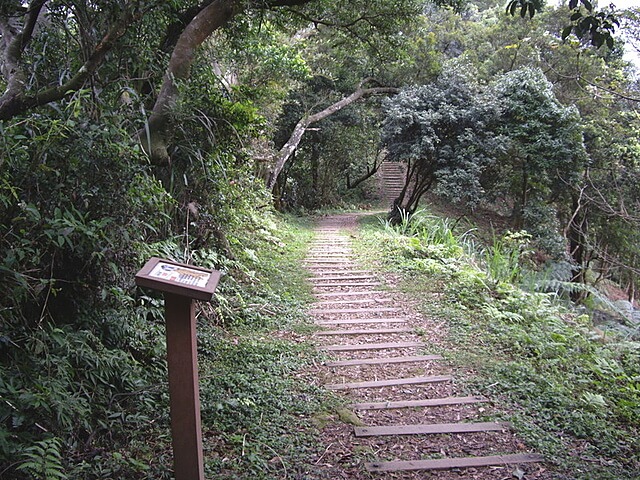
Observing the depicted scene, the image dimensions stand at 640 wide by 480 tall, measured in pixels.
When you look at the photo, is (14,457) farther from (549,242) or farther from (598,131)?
(598,131)

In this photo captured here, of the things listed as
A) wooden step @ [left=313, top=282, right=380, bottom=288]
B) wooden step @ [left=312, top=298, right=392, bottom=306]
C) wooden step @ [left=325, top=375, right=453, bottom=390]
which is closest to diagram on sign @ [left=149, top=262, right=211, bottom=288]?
wooden step @ [left=325, top=375, right=453, bottom=390]

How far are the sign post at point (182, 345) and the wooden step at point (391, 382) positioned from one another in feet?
5.16

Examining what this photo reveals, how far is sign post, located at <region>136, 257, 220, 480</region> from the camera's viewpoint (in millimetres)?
2047

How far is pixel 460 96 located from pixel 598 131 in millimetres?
3355

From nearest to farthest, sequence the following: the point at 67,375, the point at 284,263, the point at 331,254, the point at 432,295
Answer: the point at 67,375 < the point at 432,295 < the point at 284,263 < the point at 331,254

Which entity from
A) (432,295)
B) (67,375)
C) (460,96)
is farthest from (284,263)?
(460,96)

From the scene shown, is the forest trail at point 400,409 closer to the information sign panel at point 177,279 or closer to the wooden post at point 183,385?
the wooden post at point 183,385

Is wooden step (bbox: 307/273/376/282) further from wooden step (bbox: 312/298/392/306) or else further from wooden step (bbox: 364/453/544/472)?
wooden step (bbox: 364/453/544/472)

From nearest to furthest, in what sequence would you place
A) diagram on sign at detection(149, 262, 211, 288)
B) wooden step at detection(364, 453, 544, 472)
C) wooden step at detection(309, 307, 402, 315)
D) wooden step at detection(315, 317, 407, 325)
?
1. diagram on sign at detection(149, 262, 211, 288)
2. wooden step at detection(364, 453, 544, 472)
3. wooden step at detection(315, 317, 407, 325)
4. wooden step at detection(309, 307, 402, 315)

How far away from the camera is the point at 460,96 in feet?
37.6

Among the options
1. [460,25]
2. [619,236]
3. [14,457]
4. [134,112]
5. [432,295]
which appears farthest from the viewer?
[460,25]

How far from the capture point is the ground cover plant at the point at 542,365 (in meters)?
2.93

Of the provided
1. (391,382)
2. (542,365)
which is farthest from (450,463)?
(542,365)

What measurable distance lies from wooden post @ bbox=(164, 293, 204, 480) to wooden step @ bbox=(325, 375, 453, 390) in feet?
5.14
